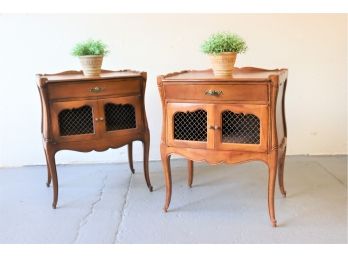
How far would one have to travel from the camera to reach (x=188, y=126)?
84.3 inches

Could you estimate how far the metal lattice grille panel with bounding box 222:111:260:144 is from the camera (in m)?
2.06

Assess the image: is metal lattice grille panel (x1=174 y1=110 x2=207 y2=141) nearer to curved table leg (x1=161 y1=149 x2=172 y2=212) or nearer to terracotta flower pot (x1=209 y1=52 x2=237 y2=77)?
curved table leg (x1=161 y1=149 x2=172 y2=212)

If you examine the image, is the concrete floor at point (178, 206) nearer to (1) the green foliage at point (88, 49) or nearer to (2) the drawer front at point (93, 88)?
(2) the drawer front at point (93, 88)

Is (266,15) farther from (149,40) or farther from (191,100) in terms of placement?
(191,100)

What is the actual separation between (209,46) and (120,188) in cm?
123

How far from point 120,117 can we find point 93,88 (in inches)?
11.6

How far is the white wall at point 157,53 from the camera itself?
3.04 m

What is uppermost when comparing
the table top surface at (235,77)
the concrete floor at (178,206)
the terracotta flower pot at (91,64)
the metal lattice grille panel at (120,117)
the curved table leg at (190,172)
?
the terracotta flower pot at (91,64)

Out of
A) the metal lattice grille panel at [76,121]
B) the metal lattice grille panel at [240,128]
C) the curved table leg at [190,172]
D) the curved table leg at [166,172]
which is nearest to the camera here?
the metal lattice grille panel at [240,128]

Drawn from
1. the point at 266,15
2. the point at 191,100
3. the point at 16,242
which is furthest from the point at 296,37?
the point at 16,242

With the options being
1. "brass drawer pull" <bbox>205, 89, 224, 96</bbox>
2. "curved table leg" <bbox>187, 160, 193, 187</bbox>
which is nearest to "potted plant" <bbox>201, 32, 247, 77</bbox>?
"brass drawer pull" <bbox>205, 89, 224, 96</bbox>

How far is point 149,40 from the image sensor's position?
3086mm

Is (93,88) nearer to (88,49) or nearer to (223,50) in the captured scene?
(88,49)

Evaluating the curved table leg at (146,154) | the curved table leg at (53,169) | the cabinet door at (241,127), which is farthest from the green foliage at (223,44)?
the curved table leg at (53,169)
